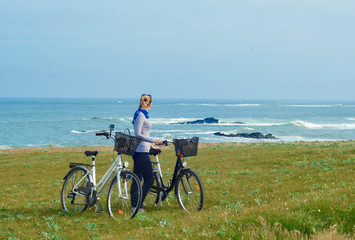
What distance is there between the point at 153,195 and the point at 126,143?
2.46 m

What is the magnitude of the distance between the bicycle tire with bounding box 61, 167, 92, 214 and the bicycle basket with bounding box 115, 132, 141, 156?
160 centimetres

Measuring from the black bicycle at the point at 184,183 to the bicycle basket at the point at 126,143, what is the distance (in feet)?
2.74

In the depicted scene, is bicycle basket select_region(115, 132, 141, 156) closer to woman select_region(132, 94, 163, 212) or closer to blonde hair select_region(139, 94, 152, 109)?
woman select_region(132, 94, 163, 212)

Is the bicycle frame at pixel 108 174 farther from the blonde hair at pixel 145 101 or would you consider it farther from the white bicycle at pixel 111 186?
the blonde hair at pixel 145 101

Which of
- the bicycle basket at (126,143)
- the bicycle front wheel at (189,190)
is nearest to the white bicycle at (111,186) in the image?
the bicycle basket at (126,143)

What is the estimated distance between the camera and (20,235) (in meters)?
8.39

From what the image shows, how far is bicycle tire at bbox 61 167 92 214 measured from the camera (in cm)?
1027

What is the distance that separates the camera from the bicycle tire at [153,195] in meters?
10.4

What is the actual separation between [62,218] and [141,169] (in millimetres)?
2384

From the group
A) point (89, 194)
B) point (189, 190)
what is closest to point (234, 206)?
point (189, 190)

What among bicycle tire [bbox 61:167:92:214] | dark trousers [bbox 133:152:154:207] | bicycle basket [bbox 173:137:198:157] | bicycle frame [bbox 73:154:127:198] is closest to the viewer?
bicycle frame [bbox 73:154:127:198]

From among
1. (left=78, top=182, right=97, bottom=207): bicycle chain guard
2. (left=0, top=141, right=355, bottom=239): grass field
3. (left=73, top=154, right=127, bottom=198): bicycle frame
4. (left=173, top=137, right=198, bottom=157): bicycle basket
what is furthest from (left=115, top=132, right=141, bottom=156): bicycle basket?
(left=0, top=141, right=355, bottom=239): grass field

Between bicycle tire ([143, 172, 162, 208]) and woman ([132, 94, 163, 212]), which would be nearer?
woman ([132, 94, 163, 212])

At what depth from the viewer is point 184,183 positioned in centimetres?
992
